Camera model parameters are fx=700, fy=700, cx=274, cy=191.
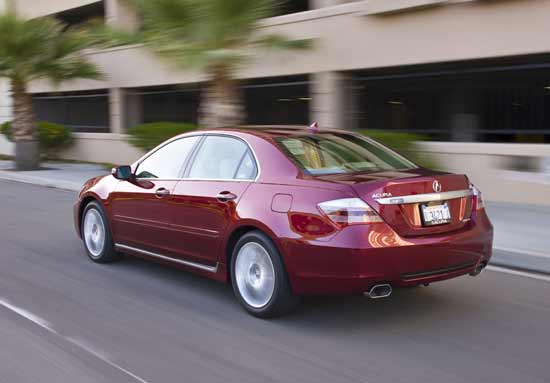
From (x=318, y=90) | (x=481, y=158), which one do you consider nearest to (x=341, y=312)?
(x=481, y=158)

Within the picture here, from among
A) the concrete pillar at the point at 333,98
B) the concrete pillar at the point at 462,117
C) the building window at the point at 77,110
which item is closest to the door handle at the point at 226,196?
the concrete pillar at the point at 462,117

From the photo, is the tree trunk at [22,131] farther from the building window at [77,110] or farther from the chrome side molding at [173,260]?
the chrome side molding at [173,260]

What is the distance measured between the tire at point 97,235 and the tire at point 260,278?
216 centimetres

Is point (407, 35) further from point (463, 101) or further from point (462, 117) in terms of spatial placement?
point (462, 117)

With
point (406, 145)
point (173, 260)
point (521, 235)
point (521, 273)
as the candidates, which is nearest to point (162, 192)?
point (173, 260)

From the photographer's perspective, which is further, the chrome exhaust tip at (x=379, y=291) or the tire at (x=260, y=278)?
the tire at (x=260, y=278)

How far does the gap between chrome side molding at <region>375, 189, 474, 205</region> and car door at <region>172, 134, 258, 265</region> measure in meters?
1.16

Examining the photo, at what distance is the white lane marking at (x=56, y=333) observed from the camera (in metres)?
4.32

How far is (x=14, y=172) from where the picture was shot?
1928cm

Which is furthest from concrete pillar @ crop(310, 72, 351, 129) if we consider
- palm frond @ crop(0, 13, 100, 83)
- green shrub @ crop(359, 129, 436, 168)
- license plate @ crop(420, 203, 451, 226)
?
license plate @ crop(420, 203, 451, 226)

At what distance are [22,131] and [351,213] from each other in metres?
16.9

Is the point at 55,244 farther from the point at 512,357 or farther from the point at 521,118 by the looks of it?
the point at 521,118

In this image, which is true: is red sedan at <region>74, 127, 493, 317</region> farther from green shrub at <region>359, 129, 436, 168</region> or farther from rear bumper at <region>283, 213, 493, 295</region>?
green shrub at <region>359, 129, 436, 168</region>

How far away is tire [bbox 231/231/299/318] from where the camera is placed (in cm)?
516
